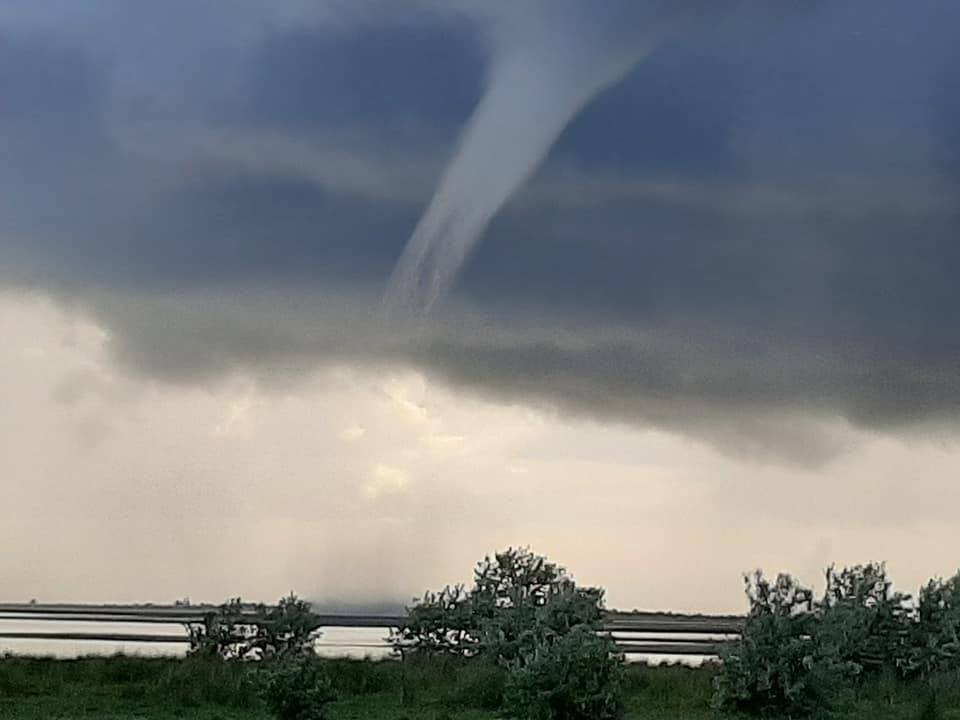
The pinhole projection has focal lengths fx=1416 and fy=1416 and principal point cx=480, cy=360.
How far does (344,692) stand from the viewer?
34500mm

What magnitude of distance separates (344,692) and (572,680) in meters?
11.0

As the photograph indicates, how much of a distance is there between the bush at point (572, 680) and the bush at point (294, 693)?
12.1ft

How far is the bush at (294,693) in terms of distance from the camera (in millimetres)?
23938

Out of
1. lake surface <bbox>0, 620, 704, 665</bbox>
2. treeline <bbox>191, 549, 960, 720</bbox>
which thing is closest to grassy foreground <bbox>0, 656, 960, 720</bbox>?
treeline <bbox>191, 549, 960, 720</bbox>

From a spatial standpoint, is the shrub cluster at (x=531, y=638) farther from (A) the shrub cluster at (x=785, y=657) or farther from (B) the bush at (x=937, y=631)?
(B) the bush at (x=937, y=631)

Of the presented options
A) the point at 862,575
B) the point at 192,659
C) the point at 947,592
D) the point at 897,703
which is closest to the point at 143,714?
the point at 192,659

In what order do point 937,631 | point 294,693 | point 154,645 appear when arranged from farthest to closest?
1. point 154,645
2. point 937,631
3. point 294,693

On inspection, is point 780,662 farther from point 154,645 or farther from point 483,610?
point 154,645

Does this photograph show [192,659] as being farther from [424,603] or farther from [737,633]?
[737,633]

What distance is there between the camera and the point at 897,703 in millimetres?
33188

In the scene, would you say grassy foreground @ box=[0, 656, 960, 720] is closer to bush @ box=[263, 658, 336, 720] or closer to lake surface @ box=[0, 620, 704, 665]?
bush @ box=[263, 658, 336, 720]

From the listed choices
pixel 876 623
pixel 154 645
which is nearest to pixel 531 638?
pixel 876 623

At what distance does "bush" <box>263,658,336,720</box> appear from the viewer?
23.9 m

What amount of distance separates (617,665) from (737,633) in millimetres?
6632
